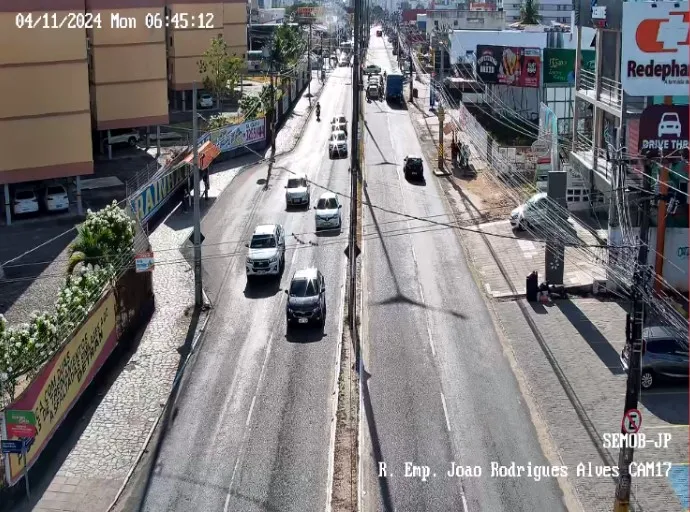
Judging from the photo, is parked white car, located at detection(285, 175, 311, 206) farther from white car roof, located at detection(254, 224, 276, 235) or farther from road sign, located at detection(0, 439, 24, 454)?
road sign, located at detection(0, 439, 24, 454)

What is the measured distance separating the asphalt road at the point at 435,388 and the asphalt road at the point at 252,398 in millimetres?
1391

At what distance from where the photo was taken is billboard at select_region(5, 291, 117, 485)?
21.7m

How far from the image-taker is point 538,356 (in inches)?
1167

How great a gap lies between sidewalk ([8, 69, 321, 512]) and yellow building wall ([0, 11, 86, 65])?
12.7 metres

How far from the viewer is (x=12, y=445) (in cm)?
2034

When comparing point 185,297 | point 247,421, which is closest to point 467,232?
point 185,297

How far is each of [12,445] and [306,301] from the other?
1351 centimetres

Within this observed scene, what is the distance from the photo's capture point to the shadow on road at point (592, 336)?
29.0 m

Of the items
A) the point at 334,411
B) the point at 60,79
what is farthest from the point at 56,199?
the point at 334,411

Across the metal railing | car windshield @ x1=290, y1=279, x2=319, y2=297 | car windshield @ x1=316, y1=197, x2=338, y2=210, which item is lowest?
car windshield @ x1=290, y1=279, x2=319, y2=297

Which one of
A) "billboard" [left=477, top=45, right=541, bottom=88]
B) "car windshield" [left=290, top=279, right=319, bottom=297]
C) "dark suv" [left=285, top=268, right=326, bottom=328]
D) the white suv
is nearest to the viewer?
"dark suv" [left=285, top=268, right=326, bottom=328]

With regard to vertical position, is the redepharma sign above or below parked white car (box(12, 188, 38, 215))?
above

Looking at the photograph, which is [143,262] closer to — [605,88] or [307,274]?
[307,274]

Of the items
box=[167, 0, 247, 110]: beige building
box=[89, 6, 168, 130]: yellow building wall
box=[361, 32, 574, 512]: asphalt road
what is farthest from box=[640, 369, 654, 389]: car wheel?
box=[167, 0, 247, 110]: beige building
